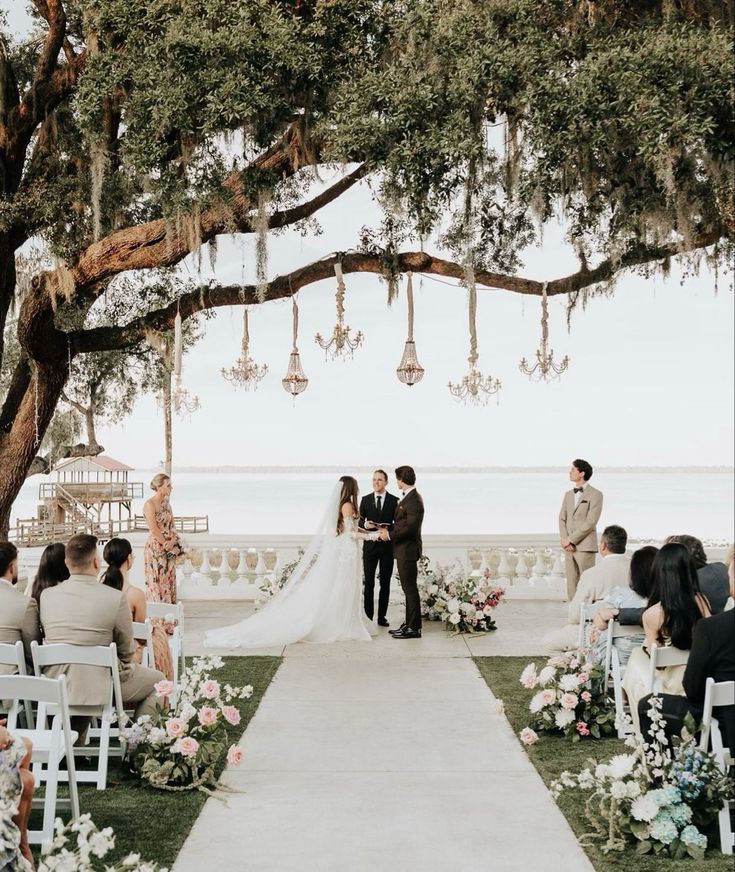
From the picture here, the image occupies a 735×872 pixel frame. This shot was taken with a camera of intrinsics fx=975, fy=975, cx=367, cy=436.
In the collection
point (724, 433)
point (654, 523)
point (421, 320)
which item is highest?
point (421, 320)

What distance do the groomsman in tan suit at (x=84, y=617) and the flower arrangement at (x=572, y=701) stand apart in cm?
257

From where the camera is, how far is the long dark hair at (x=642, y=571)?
6.11 m

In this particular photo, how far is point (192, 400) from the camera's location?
11.1 metres

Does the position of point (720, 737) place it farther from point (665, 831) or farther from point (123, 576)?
point (123, 576)

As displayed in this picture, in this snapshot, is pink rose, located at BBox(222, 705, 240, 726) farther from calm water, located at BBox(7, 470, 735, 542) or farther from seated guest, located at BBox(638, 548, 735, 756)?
calm water, located at BBox(7, 470, 735, 542)

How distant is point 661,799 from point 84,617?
299cm

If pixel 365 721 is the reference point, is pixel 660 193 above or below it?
above

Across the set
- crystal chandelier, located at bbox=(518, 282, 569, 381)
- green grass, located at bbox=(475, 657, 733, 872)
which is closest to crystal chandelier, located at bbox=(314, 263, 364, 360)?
crystal chandelier, located at bbox=(518, 282, 569, 381)

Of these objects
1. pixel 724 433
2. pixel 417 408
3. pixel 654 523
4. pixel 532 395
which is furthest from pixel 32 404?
pixel 417 408

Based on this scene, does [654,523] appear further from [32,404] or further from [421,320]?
[32,404]

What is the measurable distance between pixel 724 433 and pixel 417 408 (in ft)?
114

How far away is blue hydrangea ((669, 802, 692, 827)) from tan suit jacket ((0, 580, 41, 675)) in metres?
3.40

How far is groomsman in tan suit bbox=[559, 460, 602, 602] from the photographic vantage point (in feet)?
33.6

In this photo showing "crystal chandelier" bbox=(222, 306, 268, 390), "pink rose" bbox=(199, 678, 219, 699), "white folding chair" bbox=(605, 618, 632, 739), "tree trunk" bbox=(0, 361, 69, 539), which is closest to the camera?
"pink rose" bbox=(199, 678, 219, 699)
